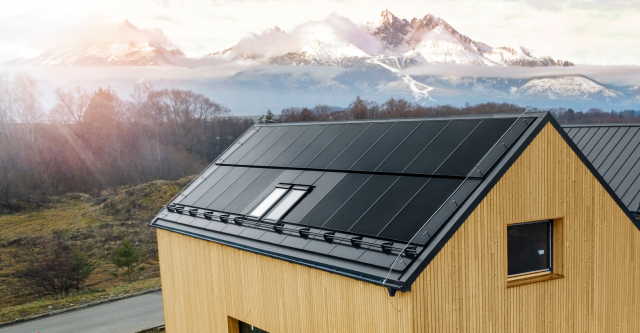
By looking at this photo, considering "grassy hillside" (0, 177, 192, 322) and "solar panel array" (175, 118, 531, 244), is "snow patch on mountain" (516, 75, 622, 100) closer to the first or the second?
"grassy hillside" (0, 177, 192, 322)

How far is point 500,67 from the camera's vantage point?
2931 inches

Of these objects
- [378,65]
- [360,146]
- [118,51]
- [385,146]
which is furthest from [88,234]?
[378,65]

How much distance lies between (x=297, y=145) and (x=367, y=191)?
3362mm

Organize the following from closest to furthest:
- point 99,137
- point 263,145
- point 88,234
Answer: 1. point 263,145
2. point 88,234
3. point 99,137

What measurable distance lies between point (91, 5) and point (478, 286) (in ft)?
165

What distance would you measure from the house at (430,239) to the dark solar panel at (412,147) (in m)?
A: 0.03

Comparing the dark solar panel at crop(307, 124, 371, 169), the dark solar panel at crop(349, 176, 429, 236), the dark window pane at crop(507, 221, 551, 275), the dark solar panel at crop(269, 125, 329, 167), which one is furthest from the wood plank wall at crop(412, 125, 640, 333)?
the dark solar panel at crop(269, 125, 329, 167)

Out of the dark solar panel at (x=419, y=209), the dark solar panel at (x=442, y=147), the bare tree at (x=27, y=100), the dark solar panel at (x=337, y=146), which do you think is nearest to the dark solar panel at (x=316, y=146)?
the dark solar panel at (x=337, y=146)

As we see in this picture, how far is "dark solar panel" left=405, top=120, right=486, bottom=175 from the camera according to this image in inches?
366

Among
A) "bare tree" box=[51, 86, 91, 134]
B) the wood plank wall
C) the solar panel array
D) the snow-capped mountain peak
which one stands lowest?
the wood plank wall

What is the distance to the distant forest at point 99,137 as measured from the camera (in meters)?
38.2

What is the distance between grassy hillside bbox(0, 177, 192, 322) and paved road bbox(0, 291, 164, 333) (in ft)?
6.19

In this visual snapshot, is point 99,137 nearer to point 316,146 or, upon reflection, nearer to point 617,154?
point 316,146

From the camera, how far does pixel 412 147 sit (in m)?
10.1
